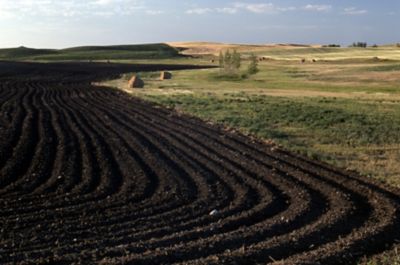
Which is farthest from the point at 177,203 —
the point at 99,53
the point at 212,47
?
the point at 212,47

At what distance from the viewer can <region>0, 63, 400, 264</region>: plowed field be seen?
1024 centimetres

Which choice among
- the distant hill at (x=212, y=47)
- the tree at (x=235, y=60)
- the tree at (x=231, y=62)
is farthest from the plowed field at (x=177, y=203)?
the distant hill at (x=212, y=47)

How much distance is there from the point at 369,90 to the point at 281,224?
49.4 meters

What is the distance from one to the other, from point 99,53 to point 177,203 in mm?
161443

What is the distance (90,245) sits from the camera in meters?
10.4

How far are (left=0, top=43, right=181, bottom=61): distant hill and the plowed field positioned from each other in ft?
417

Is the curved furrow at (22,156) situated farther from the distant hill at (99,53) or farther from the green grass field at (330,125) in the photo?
the distant hill at (99,53)

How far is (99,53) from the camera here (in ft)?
562

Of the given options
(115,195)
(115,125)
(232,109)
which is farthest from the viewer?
(232,109)

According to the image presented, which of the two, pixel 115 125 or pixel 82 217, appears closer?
pixel 82 217

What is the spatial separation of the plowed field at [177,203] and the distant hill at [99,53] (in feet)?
417

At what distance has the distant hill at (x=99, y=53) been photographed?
15188 cm

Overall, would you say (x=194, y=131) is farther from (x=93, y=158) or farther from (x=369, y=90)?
(x=369, y=90)

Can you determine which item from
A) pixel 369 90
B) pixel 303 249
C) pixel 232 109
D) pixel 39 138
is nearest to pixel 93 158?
pixel 39 138
